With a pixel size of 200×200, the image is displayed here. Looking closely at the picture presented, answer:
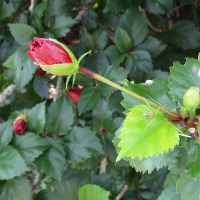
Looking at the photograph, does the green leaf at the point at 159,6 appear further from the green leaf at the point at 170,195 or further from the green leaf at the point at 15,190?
the green leaf at the point at 15,190

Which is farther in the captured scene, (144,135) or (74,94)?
(74,94)

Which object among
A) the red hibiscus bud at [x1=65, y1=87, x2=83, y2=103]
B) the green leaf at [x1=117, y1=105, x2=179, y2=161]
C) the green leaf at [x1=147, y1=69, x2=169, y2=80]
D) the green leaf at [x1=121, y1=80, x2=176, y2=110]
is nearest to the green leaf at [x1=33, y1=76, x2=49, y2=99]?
the red hibiscus bud at [x1=65, y1=87, x2=83, y2=103]

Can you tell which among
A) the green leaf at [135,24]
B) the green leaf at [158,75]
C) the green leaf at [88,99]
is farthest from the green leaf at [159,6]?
the green leaf at [88,99]

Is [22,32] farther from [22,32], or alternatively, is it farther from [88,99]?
[88,99]

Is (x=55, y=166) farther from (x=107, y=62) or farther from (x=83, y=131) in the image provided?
(x=107, y=62)

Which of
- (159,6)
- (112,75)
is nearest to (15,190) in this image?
(112,75)

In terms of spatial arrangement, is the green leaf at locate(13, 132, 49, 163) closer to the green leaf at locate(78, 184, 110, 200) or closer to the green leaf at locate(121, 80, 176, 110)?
the green leaf at locate(78, 184, 110, 200)
